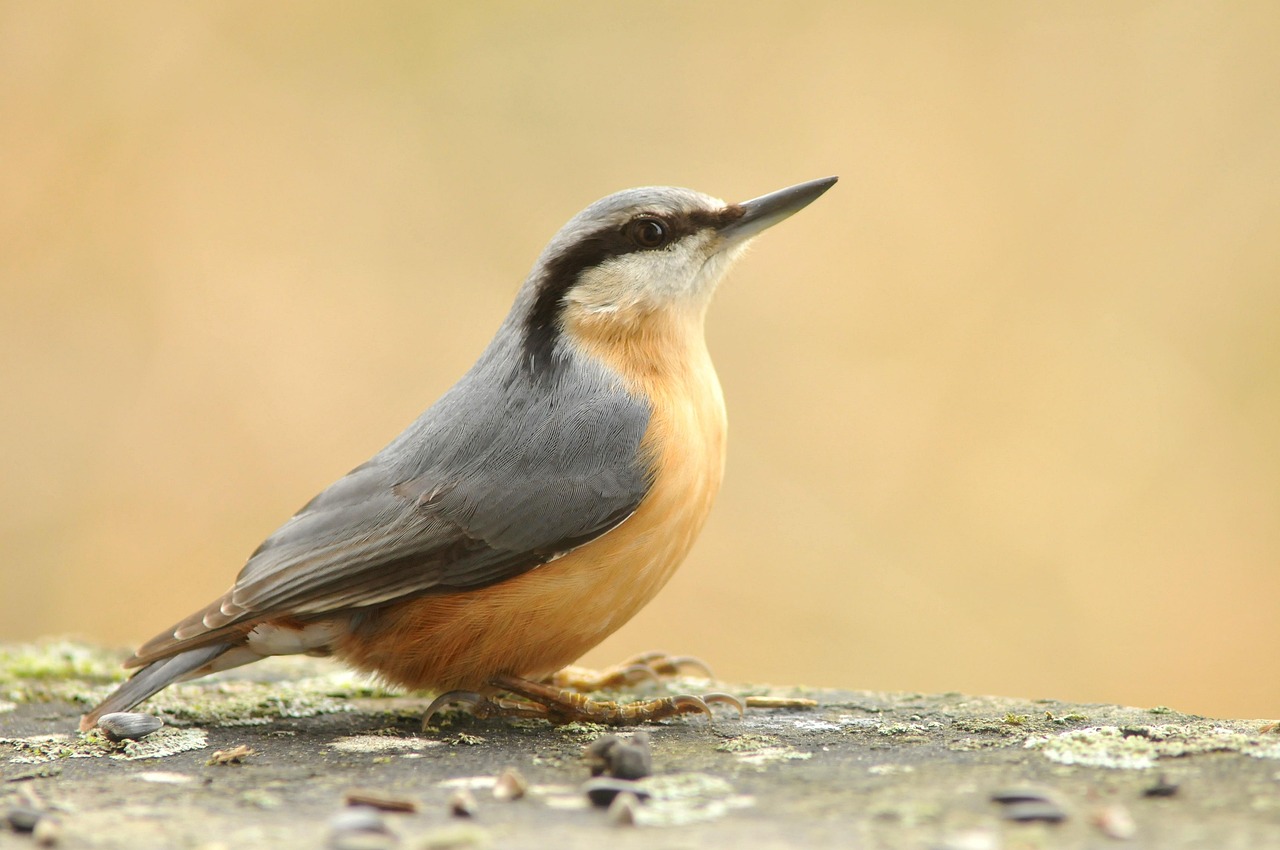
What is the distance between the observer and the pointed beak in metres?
3.94

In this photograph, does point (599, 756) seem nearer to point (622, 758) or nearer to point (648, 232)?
point (622, 758)

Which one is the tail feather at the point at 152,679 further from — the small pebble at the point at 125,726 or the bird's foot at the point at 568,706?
the bird's foot at the point at 568,706

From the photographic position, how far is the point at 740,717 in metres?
3.47

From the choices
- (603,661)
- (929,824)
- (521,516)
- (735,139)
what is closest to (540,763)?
(521,516)

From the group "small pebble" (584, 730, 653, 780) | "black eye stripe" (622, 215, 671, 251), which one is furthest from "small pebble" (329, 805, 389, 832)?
"black eye stripe" (622, 215, 671, 251)

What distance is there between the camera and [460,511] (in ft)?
10.9

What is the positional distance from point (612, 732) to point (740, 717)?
381 millimetres

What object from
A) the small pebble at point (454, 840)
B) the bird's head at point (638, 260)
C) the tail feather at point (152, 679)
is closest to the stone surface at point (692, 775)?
the small pebble at point (454, 840)

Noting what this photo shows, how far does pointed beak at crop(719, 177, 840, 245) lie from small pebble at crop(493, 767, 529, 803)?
1972mm

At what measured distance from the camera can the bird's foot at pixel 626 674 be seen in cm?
408

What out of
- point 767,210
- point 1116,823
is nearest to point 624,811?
point 1116,823

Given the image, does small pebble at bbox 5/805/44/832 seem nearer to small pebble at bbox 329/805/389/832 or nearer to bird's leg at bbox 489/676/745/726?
small pebble at bbox 329/805/389/832

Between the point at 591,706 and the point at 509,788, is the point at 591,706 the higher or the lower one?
the higher one

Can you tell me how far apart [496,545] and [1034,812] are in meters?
1.56
